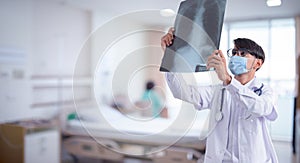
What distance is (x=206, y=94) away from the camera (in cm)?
92

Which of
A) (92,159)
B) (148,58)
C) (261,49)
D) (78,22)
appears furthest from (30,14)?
(261,49)

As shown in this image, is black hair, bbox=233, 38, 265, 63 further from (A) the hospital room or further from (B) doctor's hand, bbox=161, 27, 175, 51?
(B) doctor's hand, bbox=161, 27, 175, 51

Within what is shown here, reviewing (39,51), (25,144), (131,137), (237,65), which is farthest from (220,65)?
(39,51)

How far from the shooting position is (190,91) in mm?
913

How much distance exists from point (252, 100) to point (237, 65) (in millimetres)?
117

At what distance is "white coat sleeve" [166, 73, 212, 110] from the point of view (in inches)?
35.8

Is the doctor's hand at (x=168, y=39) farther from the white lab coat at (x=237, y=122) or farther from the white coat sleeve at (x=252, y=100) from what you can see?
the white coat sleeve at (x=252, y=100)

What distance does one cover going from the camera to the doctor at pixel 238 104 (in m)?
0.77

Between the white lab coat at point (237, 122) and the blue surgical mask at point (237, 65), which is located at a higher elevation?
the blue surgical mask at point (237, 65)

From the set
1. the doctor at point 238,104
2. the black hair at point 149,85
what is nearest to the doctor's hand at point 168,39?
the doctor at point 238,104

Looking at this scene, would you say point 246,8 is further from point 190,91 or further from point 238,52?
point 190,91

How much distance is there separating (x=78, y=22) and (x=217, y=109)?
2161 millimetres

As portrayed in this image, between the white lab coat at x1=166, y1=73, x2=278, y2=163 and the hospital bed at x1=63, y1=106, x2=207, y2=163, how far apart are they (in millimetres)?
100

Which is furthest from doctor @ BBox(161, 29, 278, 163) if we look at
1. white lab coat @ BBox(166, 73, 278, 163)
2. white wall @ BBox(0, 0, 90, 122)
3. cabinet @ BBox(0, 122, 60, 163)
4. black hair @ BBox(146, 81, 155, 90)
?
cabinet @ BBox(0, 122, 60, 163)
